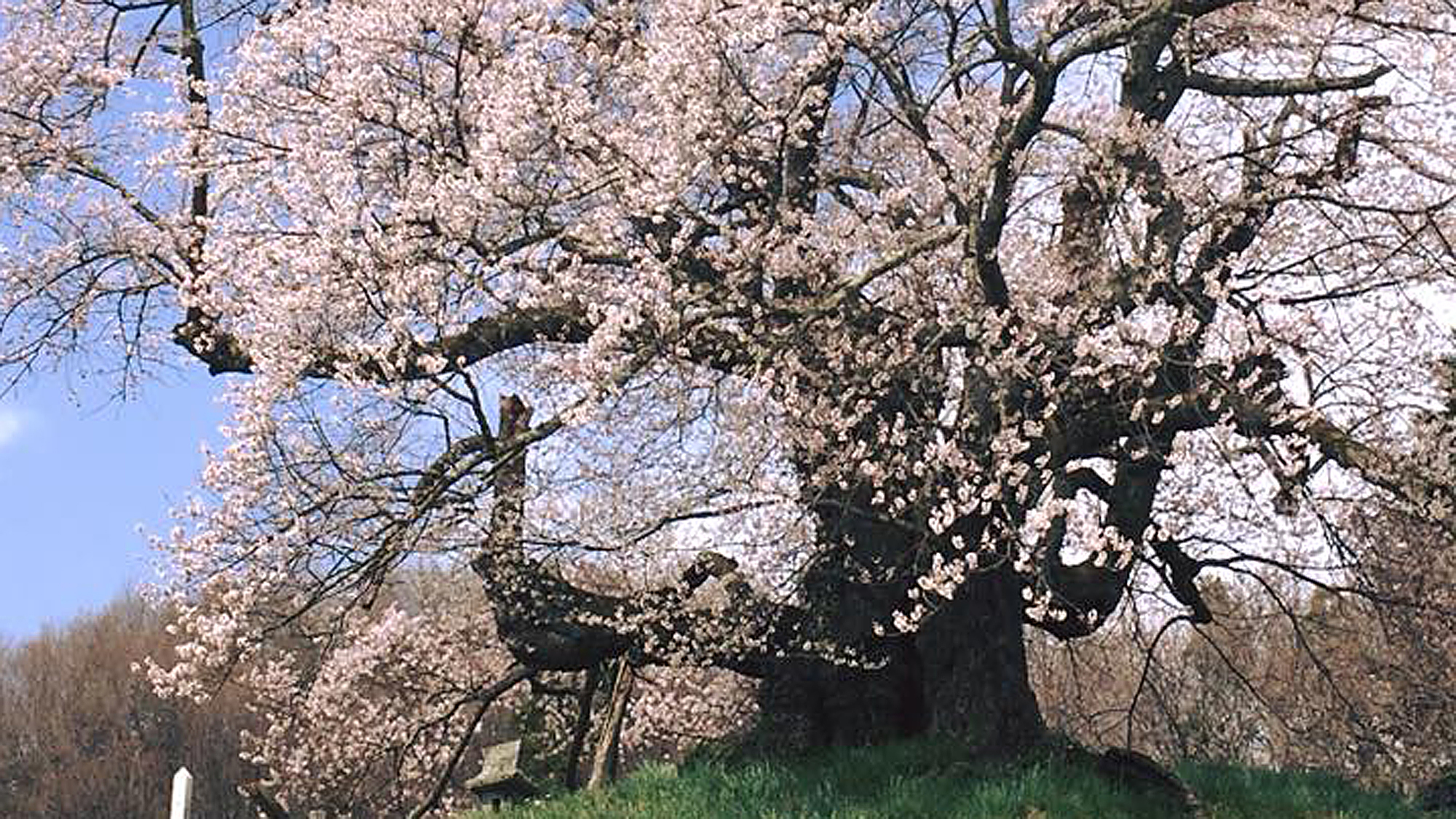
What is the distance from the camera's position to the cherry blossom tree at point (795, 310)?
9867 millimetres

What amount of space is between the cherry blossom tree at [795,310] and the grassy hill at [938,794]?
68 centimetres

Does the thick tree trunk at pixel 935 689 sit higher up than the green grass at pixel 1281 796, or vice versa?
the thick tree trunk at pixel 935 689

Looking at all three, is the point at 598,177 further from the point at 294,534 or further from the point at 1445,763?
the point at 1445,763

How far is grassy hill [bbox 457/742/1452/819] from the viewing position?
991 centimetres

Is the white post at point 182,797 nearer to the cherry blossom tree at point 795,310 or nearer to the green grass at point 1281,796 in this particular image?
the cherry blossom tree at point 795,310

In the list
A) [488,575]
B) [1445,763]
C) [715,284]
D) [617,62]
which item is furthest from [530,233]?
[1445,763]

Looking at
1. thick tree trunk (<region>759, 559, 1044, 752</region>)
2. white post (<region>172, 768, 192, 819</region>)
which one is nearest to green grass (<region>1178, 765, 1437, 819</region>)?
thick tree trunk (<region>759, 559, 1044, 752</region>)

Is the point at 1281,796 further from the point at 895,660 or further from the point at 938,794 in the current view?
the point at 895,660

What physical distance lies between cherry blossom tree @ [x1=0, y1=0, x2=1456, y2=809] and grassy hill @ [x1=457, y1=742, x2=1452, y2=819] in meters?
0.68

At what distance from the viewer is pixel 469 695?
14.3m

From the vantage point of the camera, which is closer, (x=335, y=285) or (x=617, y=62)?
(x=335, y=285)

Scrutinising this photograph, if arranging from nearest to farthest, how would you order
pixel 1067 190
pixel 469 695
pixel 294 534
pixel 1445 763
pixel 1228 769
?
pixel 294 534
pixel 1228 769
pixel 1067 190
pixel 469 695
pixel 1445 763

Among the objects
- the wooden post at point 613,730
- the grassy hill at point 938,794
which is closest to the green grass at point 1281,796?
the grassy hill at point 938,794

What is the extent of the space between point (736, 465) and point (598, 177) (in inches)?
98.6
